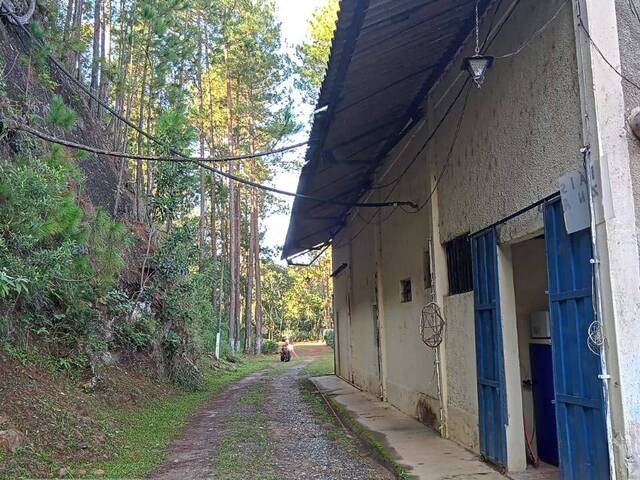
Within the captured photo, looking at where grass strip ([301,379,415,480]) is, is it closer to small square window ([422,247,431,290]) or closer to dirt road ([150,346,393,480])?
dirt road ([150,346,393,480])

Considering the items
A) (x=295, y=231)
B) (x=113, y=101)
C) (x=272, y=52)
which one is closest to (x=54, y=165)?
(x=295, y=231)

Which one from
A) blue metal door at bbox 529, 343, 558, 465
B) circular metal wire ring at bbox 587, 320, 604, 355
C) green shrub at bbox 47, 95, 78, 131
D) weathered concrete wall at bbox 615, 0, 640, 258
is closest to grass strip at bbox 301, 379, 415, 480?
blue metal door at bbox 529, 343, 558, 465

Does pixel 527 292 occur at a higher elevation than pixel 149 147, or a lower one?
lower

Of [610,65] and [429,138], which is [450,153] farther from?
[610,65]

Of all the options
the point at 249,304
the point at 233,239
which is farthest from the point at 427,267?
the point at 249,304

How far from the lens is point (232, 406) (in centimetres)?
1183

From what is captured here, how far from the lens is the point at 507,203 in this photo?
5746 mm

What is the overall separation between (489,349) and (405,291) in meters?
3.82

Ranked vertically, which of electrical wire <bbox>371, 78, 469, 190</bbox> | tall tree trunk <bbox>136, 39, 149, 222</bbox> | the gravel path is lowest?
the gravel path

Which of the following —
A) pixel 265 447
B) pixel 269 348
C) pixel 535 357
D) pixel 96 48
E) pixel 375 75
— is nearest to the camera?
pixel 375 75

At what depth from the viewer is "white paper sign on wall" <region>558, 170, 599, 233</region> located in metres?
4.28

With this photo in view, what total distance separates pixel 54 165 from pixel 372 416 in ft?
19.9

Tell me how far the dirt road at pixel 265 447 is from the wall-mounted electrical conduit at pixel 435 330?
1.17 meters

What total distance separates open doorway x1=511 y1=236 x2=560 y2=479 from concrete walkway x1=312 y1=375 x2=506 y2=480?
622mm
